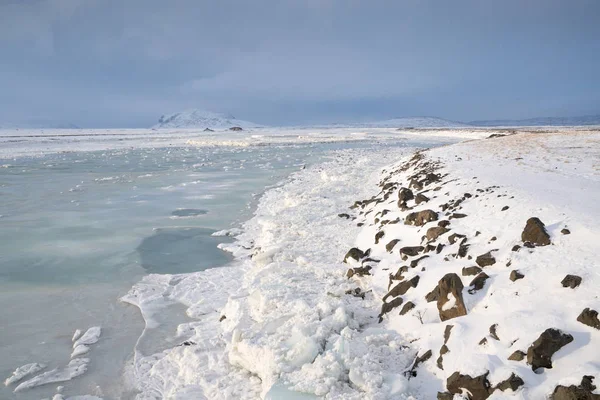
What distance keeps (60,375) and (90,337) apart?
81 centimetres

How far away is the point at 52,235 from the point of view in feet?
32.7

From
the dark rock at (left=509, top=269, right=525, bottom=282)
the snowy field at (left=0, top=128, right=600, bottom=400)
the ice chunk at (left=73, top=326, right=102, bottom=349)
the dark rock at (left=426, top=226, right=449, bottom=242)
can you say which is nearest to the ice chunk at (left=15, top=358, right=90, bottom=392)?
the snowy field at (left=0, top=128, right=600, bottom=400)

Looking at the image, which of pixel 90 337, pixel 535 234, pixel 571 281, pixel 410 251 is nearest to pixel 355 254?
pixel 410 251

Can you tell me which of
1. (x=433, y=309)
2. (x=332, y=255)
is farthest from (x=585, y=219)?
(x=332, y=255)

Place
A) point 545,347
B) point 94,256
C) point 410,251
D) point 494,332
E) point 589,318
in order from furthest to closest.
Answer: point 94,256
point 410,251
point 494,332
point 589,318
point 545,347

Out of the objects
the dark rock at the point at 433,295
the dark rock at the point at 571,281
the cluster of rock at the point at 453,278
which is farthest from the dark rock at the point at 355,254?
the dark rock at the point at 571,281

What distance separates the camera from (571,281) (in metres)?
4.11

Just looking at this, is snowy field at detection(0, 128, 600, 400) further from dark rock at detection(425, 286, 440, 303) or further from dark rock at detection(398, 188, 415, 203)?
dark rock at detection(398, 188, 415, 203)

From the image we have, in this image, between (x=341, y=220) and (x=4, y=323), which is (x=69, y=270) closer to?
(x=4, y=323)

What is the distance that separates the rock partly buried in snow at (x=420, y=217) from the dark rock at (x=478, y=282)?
2717 mm

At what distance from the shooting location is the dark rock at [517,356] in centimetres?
359

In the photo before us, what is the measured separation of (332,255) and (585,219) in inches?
165

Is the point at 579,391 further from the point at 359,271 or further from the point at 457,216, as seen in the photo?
the point at 457,216

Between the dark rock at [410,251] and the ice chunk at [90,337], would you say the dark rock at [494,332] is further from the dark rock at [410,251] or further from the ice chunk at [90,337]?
the ice chunk at [90,337]
